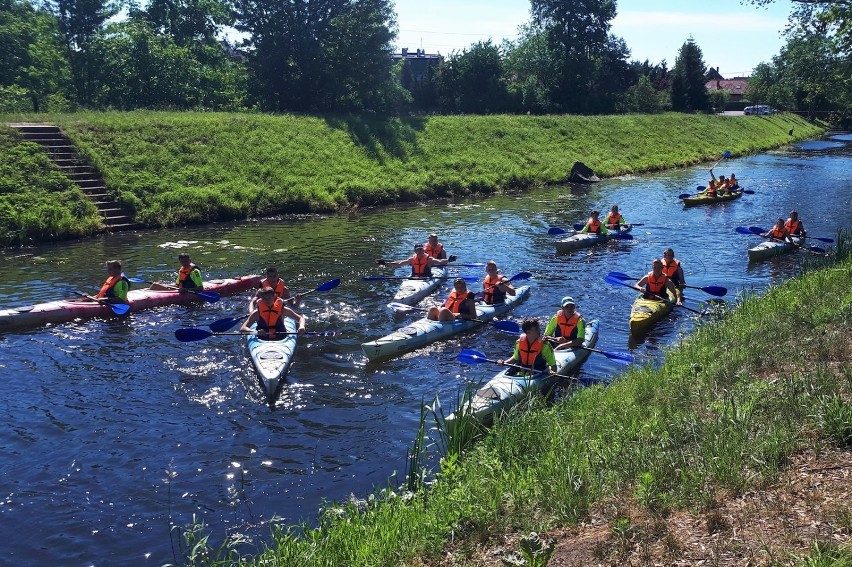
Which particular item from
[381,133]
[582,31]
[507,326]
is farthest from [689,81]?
[507,326]

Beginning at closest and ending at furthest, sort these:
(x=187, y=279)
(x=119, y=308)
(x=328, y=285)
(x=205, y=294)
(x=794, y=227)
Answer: (x=119, y=308)
(x=328, y=285)
(x=205, y=294)
(x=187, y=279)
(x=794, y=227)

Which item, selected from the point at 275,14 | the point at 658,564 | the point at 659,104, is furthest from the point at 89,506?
the point at 659,104

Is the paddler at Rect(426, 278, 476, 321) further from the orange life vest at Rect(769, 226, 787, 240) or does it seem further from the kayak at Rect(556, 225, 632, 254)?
the orange life vest at Rect(769, 226, 787, 240)

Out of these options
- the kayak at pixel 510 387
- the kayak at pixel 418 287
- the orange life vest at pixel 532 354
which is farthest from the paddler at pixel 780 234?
the orange life vest at pixel 532 354

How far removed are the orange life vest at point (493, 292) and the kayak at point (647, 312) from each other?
263 centimetres

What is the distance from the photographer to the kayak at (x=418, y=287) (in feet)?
48.4

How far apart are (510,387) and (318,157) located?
22.5m

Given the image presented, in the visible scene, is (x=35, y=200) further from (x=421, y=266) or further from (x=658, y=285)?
(x=658, y=285)

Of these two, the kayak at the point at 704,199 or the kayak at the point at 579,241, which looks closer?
the kayak at the point at 579,241

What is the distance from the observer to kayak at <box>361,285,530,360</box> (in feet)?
37.5

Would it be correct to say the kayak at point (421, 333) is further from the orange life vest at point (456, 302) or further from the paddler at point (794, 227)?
the paddler at point (794, 227)

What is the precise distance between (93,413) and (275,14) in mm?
32004

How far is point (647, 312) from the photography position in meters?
13.1

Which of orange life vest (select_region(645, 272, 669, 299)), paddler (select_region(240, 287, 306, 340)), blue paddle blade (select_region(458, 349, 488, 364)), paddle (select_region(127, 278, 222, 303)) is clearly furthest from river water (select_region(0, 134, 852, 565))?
orange life vest (select_region(645, 272, 669, 299))
